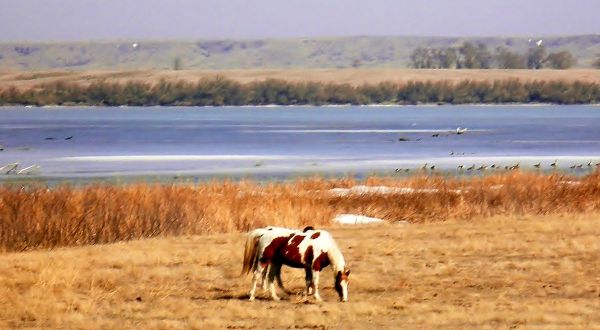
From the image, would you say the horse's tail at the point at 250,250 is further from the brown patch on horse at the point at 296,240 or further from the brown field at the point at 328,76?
the brown field at the point at 328,76

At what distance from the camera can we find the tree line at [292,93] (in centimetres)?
15418

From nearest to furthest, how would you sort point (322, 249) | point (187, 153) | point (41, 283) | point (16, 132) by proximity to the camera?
point (322, 249), point (41, 283), point (187, 153), point (16, 132)

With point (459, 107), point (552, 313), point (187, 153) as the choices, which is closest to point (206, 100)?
point (459, 107)

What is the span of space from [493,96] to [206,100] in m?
34.5

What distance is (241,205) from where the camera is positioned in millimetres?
25234

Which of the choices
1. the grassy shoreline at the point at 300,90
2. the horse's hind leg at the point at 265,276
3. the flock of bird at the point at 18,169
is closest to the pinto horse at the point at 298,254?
the horse's hind leg at the point at 265,276

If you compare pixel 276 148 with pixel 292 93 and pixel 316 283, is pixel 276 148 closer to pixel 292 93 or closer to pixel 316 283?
pixel 316 283

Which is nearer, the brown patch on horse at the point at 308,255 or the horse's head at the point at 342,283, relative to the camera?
the brown patch on horse at the point at 308,255

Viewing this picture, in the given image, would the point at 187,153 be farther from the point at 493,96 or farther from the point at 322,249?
the point at 493,96

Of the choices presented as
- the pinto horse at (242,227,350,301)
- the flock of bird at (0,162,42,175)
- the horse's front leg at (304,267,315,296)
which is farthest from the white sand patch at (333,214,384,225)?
the flock of bird at (0,162,42,175)

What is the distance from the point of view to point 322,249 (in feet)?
48.3

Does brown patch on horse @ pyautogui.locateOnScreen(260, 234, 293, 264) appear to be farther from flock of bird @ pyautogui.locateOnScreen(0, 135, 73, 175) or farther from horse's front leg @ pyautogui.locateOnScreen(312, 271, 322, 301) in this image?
flock of bird @ pyautogui.locateOnScreen(0, 135, 73, 175)

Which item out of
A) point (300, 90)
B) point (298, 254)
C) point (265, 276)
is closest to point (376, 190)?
point (265, 276)

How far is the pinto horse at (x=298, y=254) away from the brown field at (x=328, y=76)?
15059 centimetres
